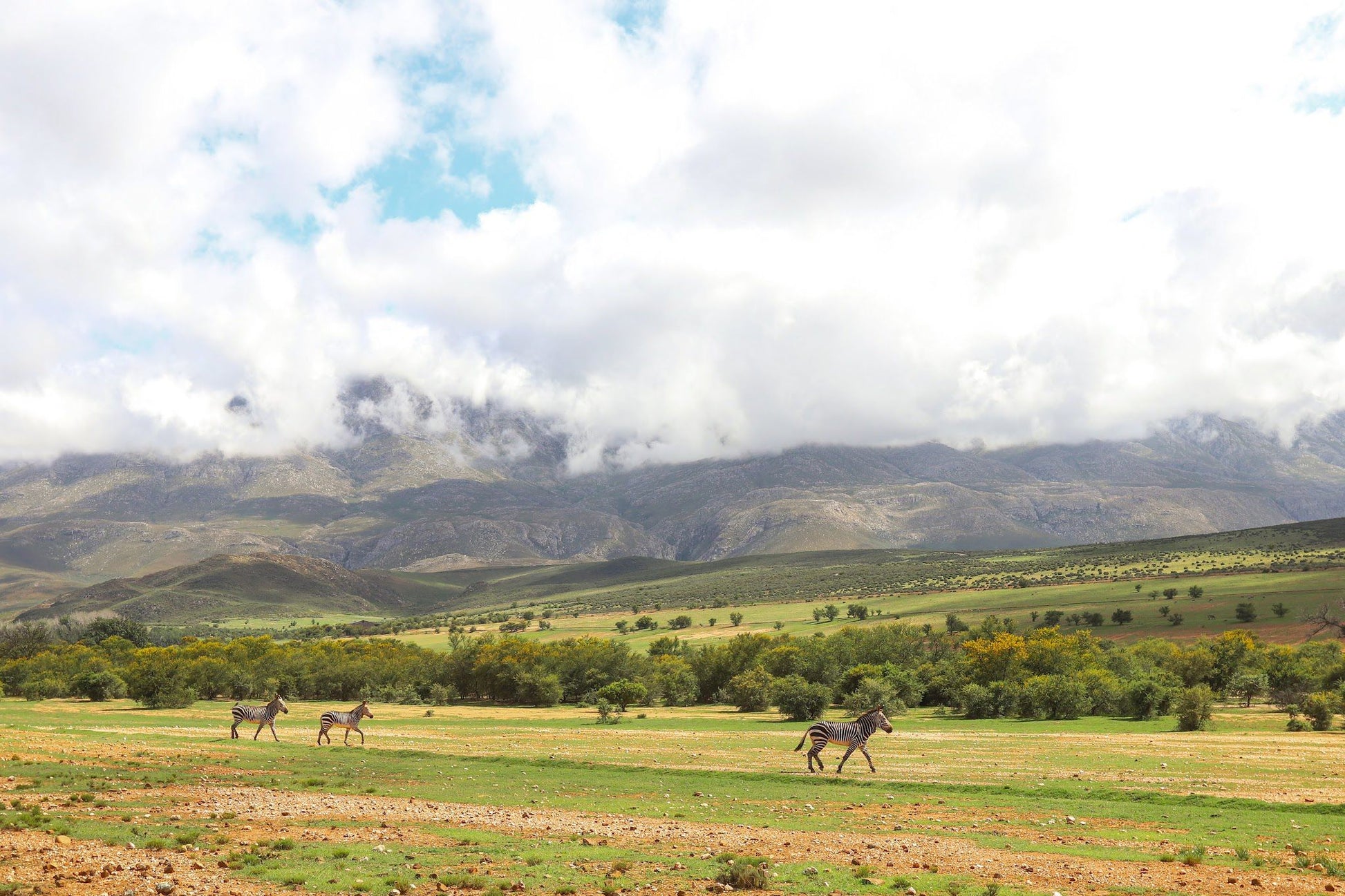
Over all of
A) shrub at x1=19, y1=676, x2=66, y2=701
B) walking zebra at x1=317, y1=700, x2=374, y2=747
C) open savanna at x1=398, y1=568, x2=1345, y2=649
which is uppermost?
walking zebra at x1=317, y1=700, x2=374, y2=747

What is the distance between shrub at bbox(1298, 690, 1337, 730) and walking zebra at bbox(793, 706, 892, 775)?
1407 inches

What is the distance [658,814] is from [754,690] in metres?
51.5

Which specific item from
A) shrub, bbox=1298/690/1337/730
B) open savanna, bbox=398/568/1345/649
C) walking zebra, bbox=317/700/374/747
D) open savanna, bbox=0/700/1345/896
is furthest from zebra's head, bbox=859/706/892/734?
open savanna, bbox=398/568/1345/649

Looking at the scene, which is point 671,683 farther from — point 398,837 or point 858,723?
point 398,837

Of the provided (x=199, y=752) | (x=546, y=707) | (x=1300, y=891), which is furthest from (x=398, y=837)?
(x=546, y=707)

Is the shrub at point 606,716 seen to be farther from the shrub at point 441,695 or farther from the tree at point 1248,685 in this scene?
the tree at point 1248,685

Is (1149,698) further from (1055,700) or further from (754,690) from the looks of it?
(754,690)

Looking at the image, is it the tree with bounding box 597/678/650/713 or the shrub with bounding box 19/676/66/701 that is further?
the shrub with bounding box 19/676/66/701

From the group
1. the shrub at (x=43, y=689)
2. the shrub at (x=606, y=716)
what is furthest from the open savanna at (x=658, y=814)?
the shrub at (x=43, y=689)

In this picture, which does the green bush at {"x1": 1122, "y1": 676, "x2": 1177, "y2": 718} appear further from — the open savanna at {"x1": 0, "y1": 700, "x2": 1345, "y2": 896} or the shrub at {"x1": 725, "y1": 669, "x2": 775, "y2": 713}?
the shrub at {"x1": 725, "y1": 669, "x2": 775, "y2": 713}

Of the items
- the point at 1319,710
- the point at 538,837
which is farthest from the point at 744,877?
the point at 1319,710

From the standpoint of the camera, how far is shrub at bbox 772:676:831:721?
64.0 m

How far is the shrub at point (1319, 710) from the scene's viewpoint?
52.2 metres

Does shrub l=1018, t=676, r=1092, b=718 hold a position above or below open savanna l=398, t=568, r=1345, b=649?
above
